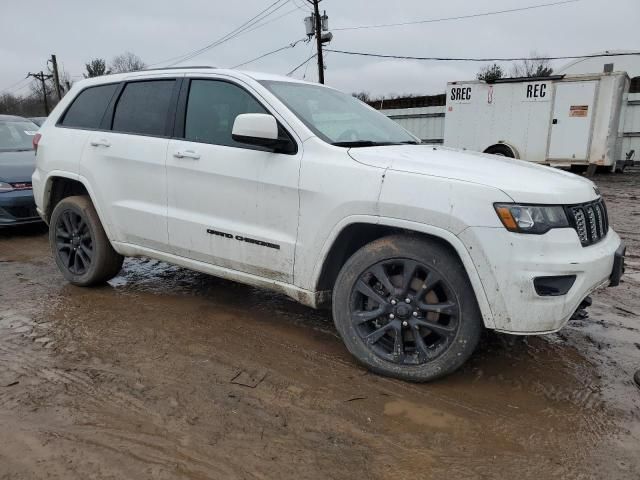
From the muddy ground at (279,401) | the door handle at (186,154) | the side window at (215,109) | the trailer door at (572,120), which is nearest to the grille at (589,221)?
the muddy ground at (279,401)

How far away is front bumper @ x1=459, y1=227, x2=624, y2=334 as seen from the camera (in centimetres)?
254

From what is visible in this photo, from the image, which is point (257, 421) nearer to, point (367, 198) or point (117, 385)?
point (117, 385)

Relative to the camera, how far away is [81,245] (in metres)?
4.59

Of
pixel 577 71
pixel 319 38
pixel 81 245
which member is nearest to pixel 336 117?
pixel 81 245

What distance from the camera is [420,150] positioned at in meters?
3.33

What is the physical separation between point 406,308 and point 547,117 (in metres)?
12.9

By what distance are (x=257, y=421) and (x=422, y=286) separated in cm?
114

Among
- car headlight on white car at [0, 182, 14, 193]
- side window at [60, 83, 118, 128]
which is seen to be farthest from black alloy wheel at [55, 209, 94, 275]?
car headlight on white car at [0, 182, 14, 193]

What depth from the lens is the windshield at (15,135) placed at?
7.83 m

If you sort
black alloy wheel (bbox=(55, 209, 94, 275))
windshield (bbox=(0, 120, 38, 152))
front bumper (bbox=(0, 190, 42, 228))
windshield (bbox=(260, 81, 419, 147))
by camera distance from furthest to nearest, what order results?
windshield (bbox=(0, 120, 38, 152)) → front bumper (bbox=(0, 190, 42, 228)) → black alloy wheel (bbox=(55, 209, 94, 275)) → windshield (bbox=(260, 81, 419, 147))

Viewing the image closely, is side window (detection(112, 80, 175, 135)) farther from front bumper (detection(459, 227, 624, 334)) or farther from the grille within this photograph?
the grille

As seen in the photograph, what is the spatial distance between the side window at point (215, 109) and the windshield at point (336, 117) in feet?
0.68

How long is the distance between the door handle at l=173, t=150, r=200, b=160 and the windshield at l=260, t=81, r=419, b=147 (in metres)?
0.69

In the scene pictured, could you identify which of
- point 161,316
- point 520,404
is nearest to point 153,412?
point 161,316
